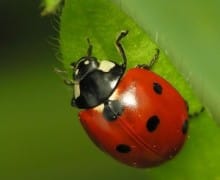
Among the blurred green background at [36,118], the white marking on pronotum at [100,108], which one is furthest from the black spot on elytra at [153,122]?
the blurred green background at [36,118]

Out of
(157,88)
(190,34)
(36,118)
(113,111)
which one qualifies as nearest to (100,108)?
(113,111)

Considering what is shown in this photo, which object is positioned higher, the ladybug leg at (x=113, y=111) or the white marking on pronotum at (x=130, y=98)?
the white marking on pronotum at (x=130, y=98)

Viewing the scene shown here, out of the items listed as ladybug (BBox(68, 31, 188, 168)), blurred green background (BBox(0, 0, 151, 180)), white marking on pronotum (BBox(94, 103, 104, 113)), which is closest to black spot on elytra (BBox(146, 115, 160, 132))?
ladybug (BBox(68, 31, 188, 168))

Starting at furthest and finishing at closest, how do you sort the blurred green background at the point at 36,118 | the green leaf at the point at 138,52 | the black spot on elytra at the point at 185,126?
the blurred green background at the point at 36,118 < the black spot on elytra at the point at 185,126 < the green leaf at the point at 138,52

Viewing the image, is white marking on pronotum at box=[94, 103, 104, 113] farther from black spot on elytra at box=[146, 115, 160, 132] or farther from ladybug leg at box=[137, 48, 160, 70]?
ladybug leg at box=[137, 48, 160, 70]

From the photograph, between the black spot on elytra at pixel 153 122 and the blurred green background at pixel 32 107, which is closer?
the black spot on elytra at pixel 153 122

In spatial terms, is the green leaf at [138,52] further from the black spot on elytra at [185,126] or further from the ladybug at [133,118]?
the ladybug at [133,118]
